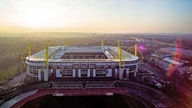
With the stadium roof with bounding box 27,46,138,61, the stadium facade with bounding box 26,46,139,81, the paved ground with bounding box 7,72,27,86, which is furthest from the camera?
the stadium roof with bounding box 27,46,138,61

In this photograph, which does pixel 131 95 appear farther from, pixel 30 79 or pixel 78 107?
pixel 30 79

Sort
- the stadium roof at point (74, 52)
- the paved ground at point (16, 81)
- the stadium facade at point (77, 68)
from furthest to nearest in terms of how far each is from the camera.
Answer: the stadium roof at point (74, 52)
the stadium facade at point (77, 68)
the paved ground at point (16, 81)

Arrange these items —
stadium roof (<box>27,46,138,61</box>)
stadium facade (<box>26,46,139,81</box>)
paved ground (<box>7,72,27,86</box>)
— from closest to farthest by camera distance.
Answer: paved ground (<box>7,72,27,86</box>) → stadium facade (<box>26,46,139,81</box>) → stadium roof (<box>27,46,138,61</box>)

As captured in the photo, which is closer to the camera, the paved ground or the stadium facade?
the paved ground

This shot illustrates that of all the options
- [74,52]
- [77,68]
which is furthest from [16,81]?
[74,52]

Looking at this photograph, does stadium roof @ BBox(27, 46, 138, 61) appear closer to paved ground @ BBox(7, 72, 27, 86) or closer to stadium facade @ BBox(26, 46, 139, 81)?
stadium facade @ BBox(26, 46, 139, 81)

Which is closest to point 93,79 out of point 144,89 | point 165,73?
point 144,89

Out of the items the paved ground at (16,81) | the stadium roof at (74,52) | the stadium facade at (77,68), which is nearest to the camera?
the paved ground at (16,81)

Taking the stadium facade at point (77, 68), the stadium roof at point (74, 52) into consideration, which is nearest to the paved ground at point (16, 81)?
the stadium facade at point (77, 68)

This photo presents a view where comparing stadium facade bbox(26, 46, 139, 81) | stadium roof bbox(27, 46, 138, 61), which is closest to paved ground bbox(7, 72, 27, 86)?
stadium facade bbox(26, 46, 139, 81)

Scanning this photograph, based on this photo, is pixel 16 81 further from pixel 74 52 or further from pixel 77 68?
pixel 74 52

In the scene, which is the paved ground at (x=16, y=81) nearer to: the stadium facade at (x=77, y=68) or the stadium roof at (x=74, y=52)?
the stadium facade at (x=77, y=68)
